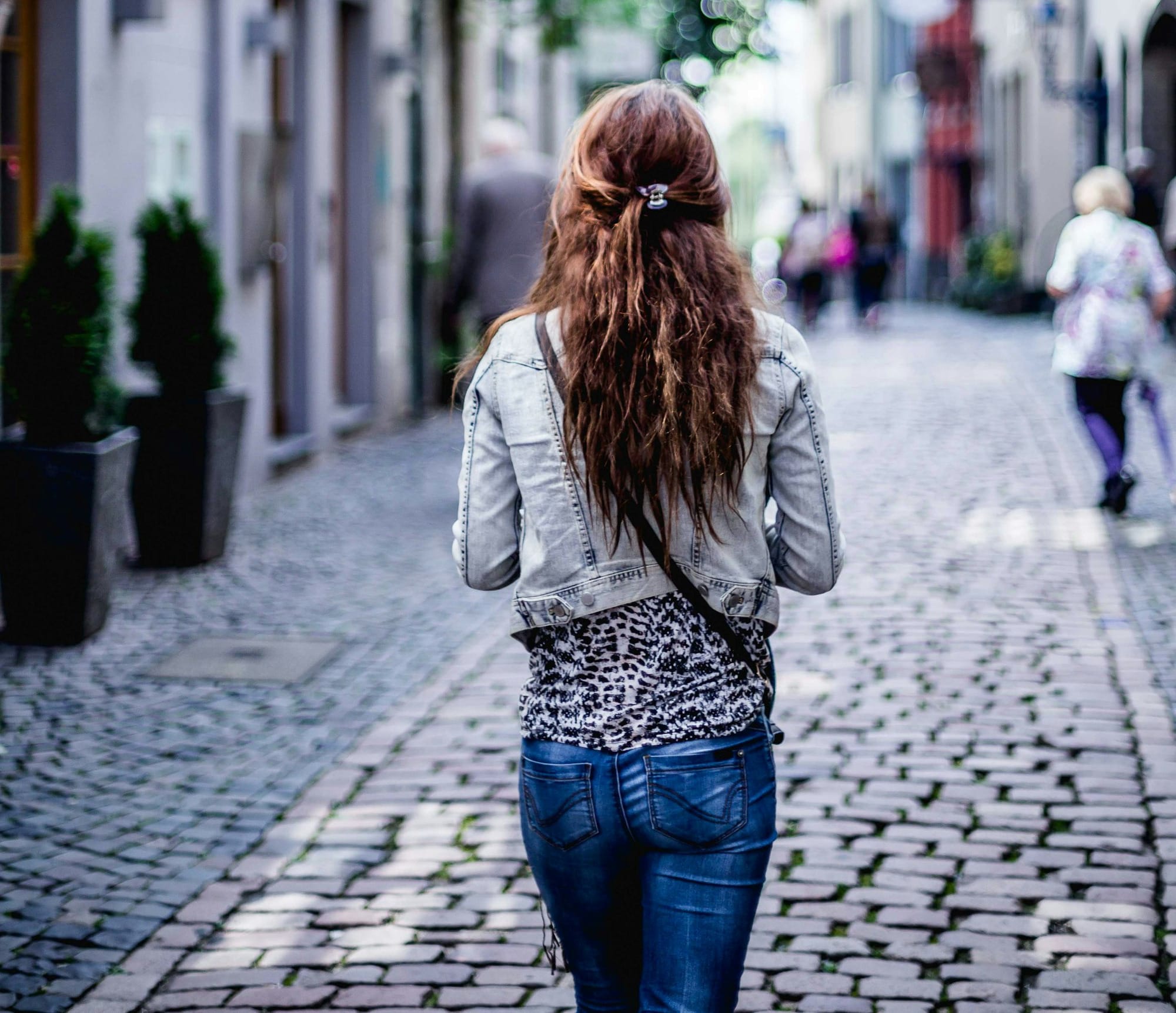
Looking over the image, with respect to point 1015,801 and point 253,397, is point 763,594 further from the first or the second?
point 253,397

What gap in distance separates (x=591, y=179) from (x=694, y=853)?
87 cm

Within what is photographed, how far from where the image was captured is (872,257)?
78.1 ft

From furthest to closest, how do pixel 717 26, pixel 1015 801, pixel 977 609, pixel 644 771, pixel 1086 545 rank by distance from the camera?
pixel 717 26 < pixel 1086 545 < pixel 977 609 < pixel 1015 801 < pixel 644 771

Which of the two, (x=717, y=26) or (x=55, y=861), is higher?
(x=717, y=26)

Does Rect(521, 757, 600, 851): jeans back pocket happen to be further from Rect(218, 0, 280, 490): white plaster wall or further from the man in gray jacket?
Rect(218, 0, 280, 490): white plaster wall

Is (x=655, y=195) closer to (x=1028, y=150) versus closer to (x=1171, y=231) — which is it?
(x=1171, y=231)

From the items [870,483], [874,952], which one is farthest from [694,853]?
[870,483]

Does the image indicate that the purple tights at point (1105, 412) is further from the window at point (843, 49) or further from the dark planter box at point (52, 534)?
the window at point (843, 49)

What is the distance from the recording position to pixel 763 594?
245 centimetres

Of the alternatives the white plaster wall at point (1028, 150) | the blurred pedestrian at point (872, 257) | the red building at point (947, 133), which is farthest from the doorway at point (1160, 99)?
the red building at point (947, 133)

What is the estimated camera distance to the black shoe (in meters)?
8.97

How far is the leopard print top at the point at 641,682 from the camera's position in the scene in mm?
2365

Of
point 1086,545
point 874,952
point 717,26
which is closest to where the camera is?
point 874,952

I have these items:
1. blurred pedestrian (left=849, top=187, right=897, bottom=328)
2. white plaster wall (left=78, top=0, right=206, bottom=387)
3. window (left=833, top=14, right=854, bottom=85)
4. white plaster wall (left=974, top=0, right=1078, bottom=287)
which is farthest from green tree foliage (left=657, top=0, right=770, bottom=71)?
window (left=833, top=14, right=854, bottom=85)
